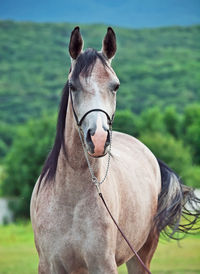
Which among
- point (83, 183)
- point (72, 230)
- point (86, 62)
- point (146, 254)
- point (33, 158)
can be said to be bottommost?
point (33, 158)

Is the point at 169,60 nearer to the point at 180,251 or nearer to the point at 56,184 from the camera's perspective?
the point at 180,251

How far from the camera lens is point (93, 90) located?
3.10 m

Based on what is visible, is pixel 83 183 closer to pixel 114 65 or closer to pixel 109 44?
pixel 109 44

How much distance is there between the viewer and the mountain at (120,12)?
7425 centimetres

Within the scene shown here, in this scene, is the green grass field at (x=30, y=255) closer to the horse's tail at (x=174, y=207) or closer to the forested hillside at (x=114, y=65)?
the horse's tail at (x=174, y=207)

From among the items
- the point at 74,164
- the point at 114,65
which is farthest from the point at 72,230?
the point at 114,65

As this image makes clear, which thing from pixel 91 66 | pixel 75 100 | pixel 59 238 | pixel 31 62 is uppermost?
pixel 91 66

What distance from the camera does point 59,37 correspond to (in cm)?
6925

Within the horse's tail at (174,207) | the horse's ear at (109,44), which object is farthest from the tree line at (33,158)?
the horse's ear at (109,44)

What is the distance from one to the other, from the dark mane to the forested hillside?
4054cm

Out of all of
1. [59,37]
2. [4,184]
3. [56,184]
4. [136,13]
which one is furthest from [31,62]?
[56,184]

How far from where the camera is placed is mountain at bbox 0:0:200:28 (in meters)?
74.2

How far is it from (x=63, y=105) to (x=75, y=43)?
1.61 ft

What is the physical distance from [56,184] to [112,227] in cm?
49
